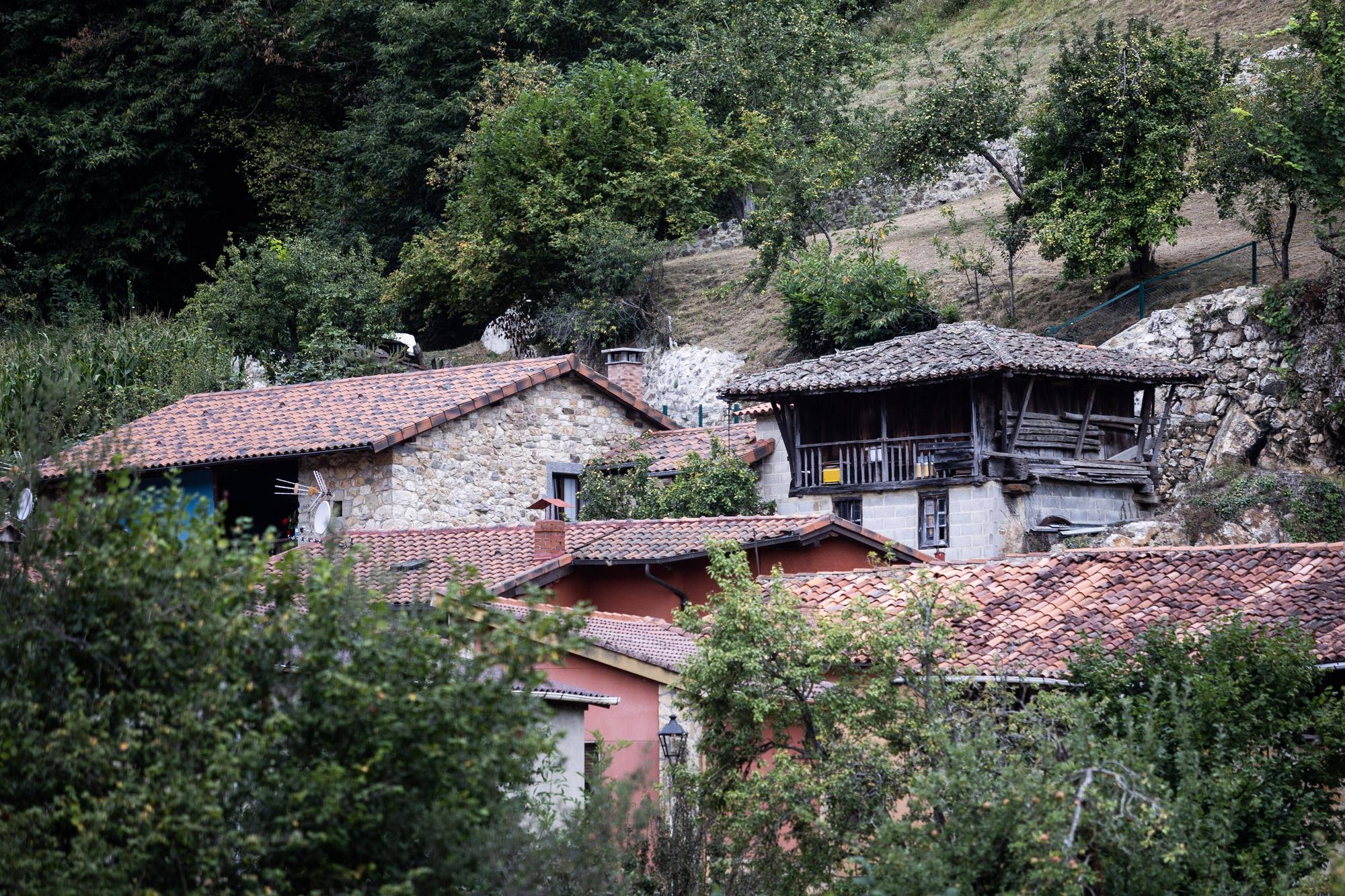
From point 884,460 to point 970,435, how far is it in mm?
1571

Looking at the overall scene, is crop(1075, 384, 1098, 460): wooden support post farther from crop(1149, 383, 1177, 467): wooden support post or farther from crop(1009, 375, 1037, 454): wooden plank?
crop(1149, 383, 1177, 467): wooden support post

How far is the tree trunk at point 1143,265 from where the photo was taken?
27.3 meters

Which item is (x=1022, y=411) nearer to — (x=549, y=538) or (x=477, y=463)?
(x=549, y=538)

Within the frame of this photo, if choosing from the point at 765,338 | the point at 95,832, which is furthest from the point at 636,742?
the point at 765,338

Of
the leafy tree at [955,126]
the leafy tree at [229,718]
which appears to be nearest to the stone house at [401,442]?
the leafy tree at [955,126]

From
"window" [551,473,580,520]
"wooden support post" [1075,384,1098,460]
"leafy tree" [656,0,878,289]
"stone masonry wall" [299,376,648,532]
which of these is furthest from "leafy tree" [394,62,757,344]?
"wooden support post" [1075,384,1098,460]

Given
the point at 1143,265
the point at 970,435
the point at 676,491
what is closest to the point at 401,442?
the point at 676,491

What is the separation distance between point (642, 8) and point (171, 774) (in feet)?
122

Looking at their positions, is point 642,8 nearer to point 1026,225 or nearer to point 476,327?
point 476,327

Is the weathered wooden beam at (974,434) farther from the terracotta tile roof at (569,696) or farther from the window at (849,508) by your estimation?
the terracotta tile roof at (569,696)

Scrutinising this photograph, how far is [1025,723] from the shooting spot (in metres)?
9.27

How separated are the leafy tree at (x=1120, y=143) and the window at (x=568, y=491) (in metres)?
10.0

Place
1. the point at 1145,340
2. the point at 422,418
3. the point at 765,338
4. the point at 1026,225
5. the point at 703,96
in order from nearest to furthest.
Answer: the point at 422,418 < the point at 1145,340 < the point at 1026,225 < the point at 765,338 < the point at 703,96

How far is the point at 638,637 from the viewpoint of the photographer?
14719mm
